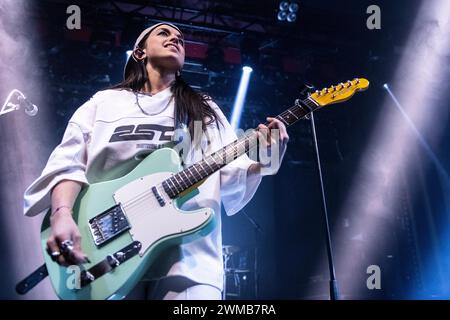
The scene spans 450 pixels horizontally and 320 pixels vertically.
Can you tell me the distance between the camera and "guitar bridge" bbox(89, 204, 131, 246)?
1606 mm

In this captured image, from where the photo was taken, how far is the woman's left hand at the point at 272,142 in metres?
1.83

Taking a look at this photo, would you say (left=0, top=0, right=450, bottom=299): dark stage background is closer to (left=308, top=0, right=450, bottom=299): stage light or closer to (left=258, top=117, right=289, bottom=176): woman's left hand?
(left=308, top=0, right=450, bottom=299): stage light

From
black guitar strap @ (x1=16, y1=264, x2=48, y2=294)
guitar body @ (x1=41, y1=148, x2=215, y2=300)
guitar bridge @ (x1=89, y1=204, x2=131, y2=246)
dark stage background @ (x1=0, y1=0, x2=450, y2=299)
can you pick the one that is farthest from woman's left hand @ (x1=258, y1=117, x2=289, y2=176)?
dark stage background @ (x1=0, y1=0, x2=450, y2=299)

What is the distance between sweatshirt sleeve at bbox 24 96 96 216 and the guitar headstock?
1316 millimetres

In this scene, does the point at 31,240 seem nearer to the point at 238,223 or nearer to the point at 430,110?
the point at 238,223

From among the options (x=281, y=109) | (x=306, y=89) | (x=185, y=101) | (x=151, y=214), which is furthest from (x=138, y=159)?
(x=281, y=109)

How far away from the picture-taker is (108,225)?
5.38 feet

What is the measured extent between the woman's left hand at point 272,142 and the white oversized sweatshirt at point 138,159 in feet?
0.38

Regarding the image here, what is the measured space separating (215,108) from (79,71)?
4733mm

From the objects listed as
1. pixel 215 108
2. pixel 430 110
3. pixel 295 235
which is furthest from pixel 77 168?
pixel 295 235

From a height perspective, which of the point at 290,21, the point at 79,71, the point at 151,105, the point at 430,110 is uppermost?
the point at 290,21

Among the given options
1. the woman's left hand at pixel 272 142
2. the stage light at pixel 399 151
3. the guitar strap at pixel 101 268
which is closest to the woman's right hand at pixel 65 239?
the guitar strap at pixel 101 268

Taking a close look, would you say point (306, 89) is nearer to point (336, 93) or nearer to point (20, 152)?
point (336, 93)

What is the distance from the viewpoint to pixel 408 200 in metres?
6.79
